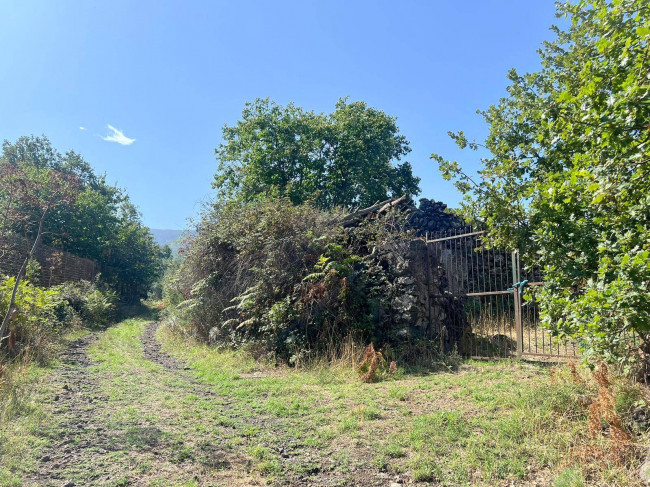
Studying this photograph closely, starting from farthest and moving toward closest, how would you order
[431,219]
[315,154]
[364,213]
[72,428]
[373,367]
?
[315,154], [431,219], [364,213], [373,367], [72,428]

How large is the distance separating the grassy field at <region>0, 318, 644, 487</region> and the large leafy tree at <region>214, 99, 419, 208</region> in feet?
52.2

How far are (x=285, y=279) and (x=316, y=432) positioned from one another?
513 cm

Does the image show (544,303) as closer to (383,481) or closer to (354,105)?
(383,481)

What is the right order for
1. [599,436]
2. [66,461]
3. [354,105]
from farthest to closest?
[354,105] < [66,461] < [599,436]

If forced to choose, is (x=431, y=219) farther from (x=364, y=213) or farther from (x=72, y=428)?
(x=72, y=428)

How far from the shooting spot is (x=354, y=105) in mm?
24453

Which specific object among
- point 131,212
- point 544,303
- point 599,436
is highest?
point 131,212

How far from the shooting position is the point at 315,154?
2309 cm

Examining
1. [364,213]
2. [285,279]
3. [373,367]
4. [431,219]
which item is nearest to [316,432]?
[373,367]

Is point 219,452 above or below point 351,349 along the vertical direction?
below

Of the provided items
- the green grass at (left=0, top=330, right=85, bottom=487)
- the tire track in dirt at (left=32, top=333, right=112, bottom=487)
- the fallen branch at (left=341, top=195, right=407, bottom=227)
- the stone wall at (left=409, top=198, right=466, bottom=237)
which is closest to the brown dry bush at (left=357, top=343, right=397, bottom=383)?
the tire track in dirt at (left=32, top=333, right=112, bottom=487)

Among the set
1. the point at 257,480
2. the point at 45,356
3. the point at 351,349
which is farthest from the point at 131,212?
the point at 257,480

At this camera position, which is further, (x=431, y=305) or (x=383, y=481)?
(x=431, y=305)

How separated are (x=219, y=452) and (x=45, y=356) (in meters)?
6.04
